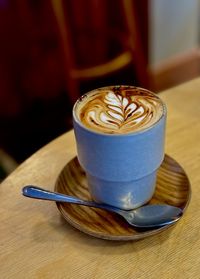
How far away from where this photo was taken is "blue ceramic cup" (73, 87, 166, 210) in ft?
1.74

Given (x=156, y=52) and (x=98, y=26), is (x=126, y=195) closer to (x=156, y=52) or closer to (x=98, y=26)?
(x=98, y=26)

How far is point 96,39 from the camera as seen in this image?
1.93 meters

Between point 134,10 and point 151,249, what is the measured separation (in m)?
1.60

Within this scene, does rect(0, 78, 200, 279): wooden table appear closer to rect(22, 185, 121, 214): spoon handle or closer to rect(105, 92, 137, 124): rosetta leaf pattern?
rect(22, 185, 121, 214): spoon handle

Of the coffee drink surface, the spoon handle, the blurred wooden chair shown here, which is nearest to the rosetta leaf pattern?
the coffee drink surface

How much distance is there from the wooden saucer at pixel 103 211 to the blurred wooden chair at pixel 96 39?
96cm

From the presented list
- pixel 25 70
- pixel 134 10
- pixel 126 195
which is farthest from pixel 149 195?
pixel 134 10

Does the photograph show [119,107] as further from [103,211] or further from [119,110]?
[103,211]

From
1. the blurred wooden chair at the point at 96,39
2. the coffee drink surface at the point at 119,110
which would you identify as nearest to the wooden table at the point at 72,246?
the coffee drink surface at the point at 119,110

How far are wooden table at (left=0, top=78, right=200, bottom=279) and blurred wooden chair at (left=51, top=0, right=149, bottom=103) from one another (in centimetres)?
98

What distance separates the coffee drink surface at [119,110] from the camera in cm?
55

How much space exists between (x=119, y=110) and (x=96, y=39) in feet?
4.64

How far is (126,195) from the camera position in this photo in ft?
1.92

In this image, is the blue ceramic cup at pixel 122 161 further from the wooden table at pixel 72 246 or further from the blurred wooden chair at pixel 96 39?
the blurred wooden chair at pixel 96 39
